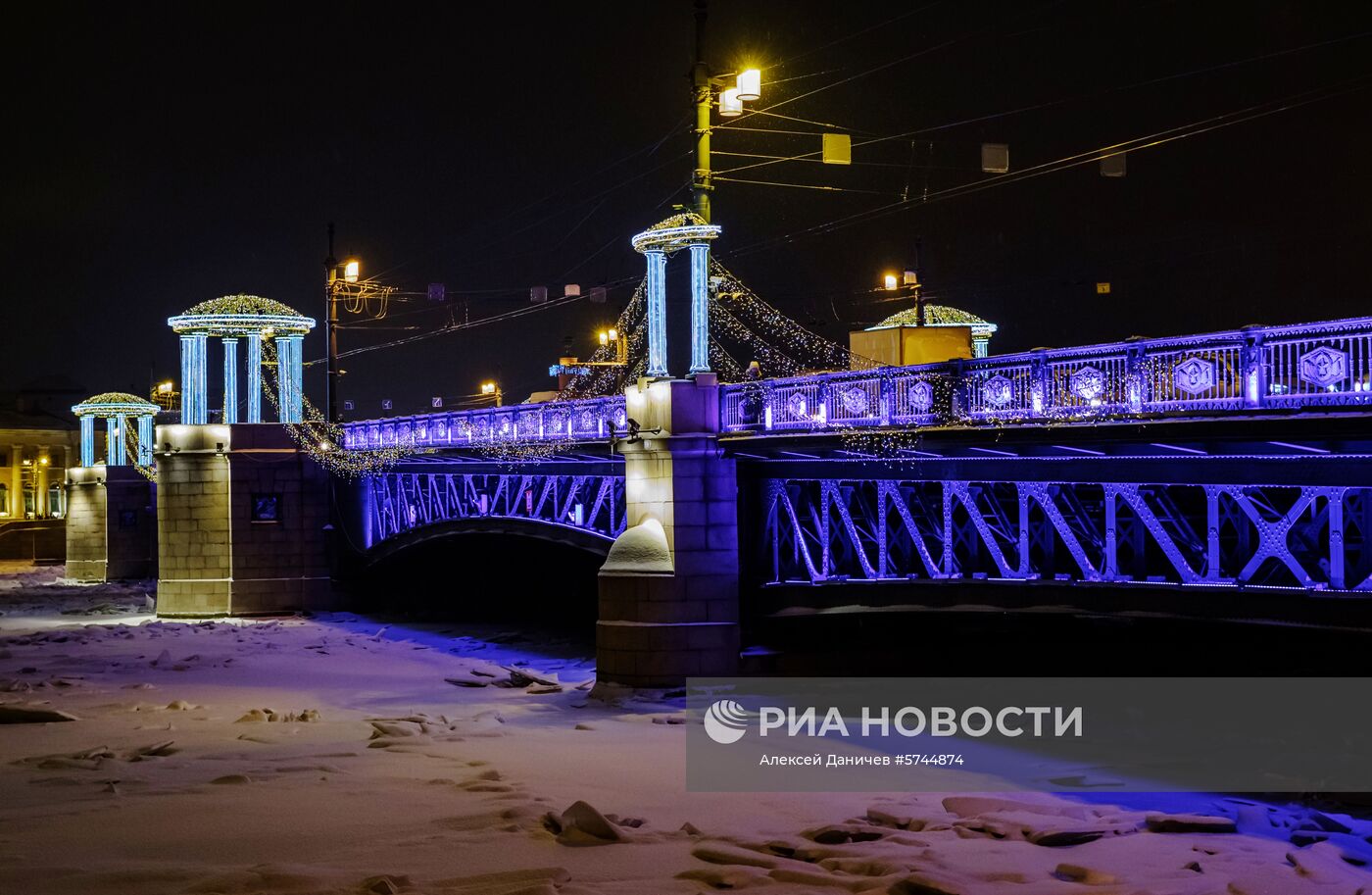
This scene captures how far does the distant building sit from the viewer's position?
79.8m

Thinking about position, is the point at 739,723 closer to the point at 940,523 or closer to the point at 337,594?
the point at 940,523

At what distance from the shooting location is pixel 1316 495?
1108 centimetres

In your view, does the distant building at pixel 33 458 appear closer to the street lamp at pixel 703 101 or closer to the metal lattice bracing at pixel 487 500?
the metal lattice bracing at pixel 487 500

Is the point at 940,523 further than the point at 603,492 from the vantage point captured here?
No

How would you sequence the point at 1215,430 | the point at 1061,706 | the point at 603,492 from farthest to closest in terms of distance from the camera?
the point at 603,492 → the point at 1061,706 → the point at 1215,430

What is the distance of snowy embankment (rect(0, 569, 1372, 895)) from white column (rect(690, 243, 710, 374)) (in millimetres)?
4426

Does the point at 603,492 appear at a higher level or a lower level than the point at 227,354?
lower

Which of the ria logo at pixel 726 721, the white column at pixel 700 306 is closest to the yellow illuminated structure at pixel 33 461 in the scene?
the white column at pixel 700 306

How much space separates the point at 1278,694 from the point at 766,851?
8.64m

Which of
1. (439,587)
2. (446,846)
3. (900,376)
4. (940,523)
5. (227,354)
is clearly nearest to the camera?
(446,846)

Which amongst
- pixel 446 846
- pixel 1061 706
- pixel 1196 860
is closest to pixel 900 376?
pixel 1061 706

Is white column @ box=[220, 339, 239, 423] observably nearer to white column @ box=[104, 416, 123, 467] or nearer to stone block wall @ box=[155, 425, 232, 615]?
stone block wall @ box=[155, 425, 232, 615]

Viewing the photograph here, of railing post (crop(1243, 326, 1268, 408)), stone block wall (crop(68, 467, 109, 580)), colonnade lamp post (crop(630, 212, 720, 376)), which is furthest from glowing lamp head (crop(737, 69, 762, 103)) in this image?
stone block wall (crop(68, 467, 109, 580))

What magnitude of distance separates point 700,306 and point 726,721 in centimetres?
541
